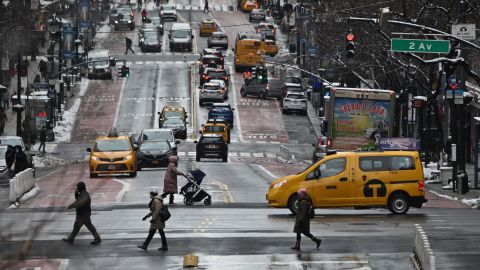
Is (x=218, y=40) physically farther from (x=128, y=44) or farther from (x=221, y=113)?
(x=221, y=113)

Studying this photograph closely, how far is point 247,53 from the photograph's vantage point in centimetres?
11119

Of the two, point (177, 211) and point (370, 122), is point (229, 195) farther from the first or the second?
point (370, 122)

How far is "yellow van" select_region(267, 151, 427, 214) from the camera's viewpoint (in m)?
32.3

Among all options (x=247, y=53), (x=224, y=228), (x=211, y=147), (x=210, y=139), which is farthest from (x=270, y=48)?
(x=224, y=228)

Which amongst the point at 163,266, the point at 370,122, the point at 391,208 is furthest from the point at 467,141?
the point at 163,266

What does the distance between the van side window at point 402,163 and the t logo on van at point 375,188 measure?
54 centimetres

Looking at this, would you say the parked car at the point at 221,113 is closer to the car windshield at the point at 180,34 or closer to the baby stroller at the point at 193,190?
the car windshield at the point at 180,34

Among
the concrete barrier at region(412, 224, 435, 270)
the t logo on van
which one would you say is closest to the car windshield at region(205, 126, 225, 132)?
the t logo on van

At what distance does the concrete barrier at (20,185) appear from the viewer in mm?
37562

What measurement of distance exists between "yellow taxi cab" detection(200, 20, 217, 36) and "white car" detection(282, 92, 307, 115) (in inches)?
1515

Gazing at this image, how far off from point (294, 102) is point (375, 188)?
61764 mm

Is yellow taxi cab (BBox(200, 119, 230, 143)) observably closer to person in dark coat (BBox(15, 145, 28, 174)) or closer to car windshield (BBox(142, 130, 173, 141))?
car windshield (BBox(142, 130, 173, 141))

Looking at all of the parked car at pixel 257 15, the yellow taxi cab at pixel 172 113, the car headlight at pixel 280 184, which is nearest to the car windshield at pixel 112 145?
the car headlight at pixel 280 184

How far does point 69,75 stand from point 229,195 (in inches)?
2761
